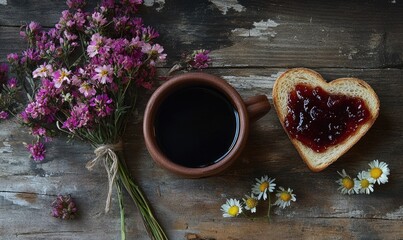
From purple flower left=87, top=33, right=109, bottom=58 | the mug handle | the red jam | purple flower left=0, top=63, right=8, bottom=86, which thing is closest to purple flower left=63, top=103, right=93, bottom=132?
purple flower left=87, top=33, right=109, bottom=58

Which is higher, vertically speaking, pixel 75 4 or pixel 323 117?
pixel 75 4

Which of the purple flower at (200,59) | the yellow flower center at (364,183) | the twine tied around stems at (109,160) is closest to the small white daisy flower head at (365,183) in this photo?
the yellow flower center at (364,183)

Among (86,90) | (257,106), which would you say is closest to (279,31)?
(257,106)

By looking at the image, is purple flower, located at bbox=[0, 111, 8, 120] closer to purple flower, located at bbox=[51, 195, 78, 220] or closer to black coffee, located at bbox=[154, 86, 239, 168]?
purple flower, located at bbox=[51, 195, 78, 220]

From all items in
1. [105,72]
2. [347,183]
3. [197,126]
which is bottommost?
[347,183]

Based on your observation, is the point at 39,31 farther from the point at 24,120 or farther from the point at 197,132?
the point at 197,132

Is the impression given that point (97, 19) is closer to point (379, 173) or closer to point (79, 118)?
point (79, 118)

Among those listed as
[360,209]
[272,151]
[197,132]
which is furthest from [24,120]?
[360,209]
